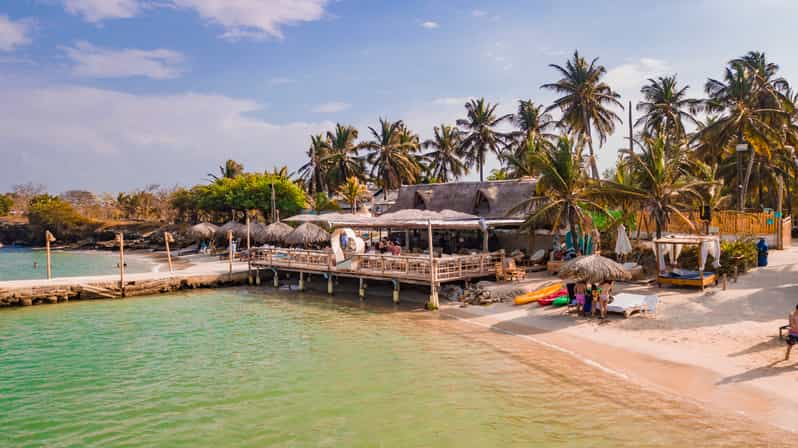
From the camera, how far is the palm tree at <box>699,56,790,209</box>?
89.7 feet

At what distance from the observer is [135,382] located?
530 inches

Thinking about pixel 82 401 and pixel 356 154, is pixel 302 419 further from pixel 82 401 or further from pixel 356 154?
pixel 356 154

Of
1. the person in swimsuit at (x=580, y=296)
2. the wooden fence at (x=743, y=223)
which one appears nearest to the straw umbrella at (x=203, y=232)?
the wooden fence at (x=743, y=223)

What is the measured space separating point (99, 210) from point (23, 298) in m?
68.7

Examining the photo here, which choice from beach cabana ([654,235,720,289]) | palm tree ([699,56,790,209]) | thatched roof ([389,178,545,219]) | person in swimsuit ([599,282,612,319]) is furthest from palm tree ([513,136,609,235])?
palm tree ([699,56,790,209])

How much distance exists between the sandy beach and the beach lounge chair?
0.89ft

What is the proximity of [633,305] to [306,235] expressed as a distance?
22393mm

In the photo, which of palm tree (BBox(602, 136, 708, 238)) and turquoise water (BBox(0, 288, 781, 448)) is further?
palm tree (BBox(602, 136, 708, 238))

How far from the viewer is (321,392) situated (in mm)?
12484

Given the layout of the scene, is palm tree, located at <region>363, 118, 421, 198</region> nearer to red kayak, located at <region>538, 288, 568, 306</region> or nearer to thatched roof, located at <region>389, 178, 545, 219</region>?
thatched roof, located at <region>389, 178, 545, 219</region>

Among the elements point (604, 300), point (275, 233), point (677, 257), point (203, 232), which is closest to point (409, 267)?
point (604, 300)

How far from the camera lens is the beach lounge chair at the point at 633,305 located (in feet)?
53.6

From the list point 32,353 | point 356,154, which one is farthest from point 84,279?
point 356,154

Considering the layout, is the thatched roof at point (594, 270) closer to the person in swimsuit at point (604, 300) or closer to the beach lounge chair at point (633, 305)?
the person in swimsuit at point (604, 300)
